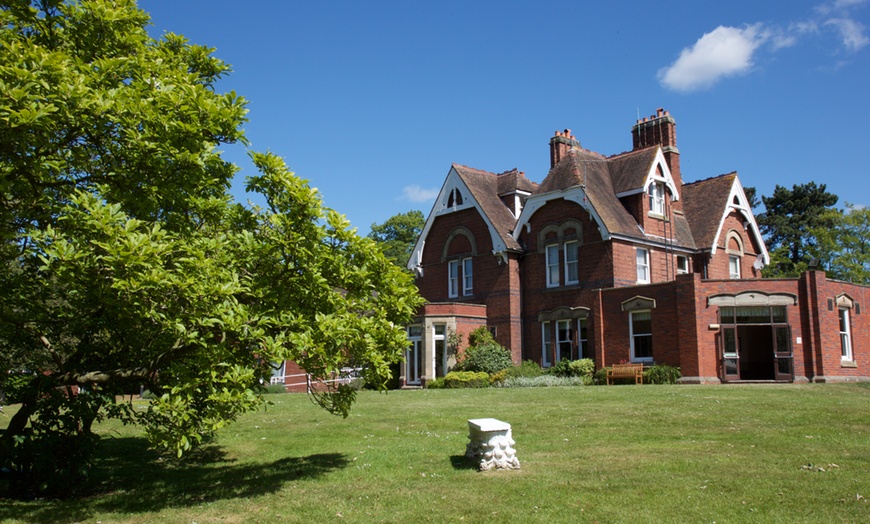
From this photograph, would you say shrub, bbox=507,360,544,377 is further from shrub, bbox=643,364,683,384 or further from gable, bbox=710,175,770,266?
gable, bbox=710,175,770,266

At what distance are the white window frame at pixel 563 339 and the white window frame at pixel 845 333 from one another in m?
11.0

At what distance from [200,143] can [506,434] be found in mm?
6288

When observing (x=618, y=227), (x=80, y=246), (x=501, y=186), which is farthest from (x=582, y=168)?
(x=80, y=246)

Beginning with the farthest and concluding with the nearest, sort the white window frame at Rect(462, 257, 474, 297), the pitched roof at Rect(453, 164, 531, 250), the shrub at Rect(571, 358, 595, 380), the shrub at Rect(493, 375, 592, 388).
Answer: the white window frame at Rect(462, 257, 474, 297)
the pitched roof at Rect(453, 164, 531, 250)
the shrub at Rect(571, 358, 595, 380)
the shrub at Rect(493, 375, 592, 388)

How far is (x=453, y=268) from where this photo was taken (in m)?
38.8

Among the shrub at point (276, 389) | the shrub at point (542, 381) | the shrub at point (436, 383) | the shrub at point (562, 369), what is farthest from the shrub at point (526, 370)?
the shrub at point (276, 389)

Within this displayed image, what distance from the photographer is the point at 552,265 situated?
34.7 m

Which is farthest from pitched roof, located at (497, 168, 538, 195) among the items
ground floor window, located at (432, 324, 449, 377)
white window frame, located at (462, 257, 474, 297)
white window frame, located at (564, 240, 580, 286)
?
ground floor window, located at (432, 324, 449, 377)

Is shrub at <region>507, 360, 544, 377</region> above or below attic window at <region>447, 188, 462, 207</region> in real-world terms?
below

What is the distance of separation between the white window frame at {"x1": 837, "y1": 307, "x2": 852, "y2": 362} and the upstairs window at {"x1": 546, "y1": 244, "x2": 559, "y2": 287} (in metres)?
11.9

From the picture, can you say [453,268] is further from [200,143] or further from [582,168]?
[200,143]

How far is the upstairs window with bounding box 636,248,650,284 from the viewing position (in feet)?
110

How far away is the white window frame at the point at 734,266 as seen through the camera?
37156mm

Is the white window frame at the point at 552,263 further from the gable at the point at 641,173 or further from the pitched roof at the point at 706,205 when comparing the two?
the pitched roof at the point at 706,205
